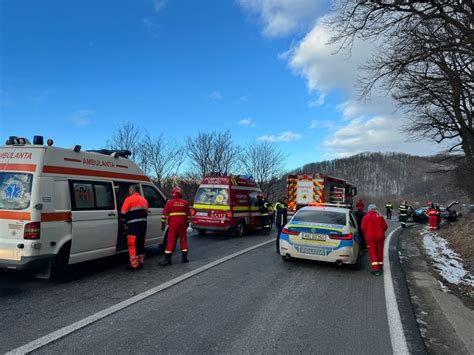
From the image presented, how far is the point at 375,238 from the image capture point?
27.5ft

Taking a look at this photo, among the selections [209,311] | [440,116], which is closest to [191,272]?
[209,311]

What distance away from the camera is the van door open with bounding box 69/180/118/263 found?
6.88 meters

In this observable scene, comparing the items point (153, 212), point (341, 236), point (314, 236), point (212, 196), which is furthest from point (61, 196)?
point (212, 196)

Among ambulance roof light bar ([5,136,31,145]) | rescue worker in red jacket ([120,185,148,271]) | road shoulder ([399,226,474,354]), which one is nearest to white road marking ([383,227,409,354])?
road shoulder ([399,226,474,354])

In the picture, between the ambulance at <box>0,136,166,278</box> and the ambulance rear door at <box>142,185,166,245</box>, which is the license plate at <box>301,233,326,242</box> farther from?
the ambulance at <box>0,136,166,278</box>

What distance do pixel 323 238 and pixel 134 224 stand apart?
4071mm

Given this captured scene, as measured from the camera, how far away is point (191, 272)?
25.4 feet

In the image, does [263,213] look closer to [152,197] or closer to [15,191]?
[152,197]

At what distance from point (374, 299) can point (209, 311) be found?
2862 millimetres

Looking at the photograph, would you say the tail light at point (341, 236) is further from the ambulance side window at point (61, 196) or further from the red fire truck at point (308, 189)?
the red fire truck at point (308, 189)

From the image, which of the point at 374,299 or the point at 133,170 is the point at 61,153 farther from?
the point at 374,299

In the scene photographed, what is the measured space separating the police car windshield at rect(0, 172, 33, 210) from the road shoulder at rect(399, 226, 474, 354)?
621 centimetres

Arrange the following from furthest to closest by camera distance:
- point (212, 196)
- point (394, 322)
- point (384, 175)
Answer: point (384, 175) → point (212, 196) → point (394, 322)

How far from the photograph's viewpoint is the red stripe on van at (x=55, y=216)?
623cm
